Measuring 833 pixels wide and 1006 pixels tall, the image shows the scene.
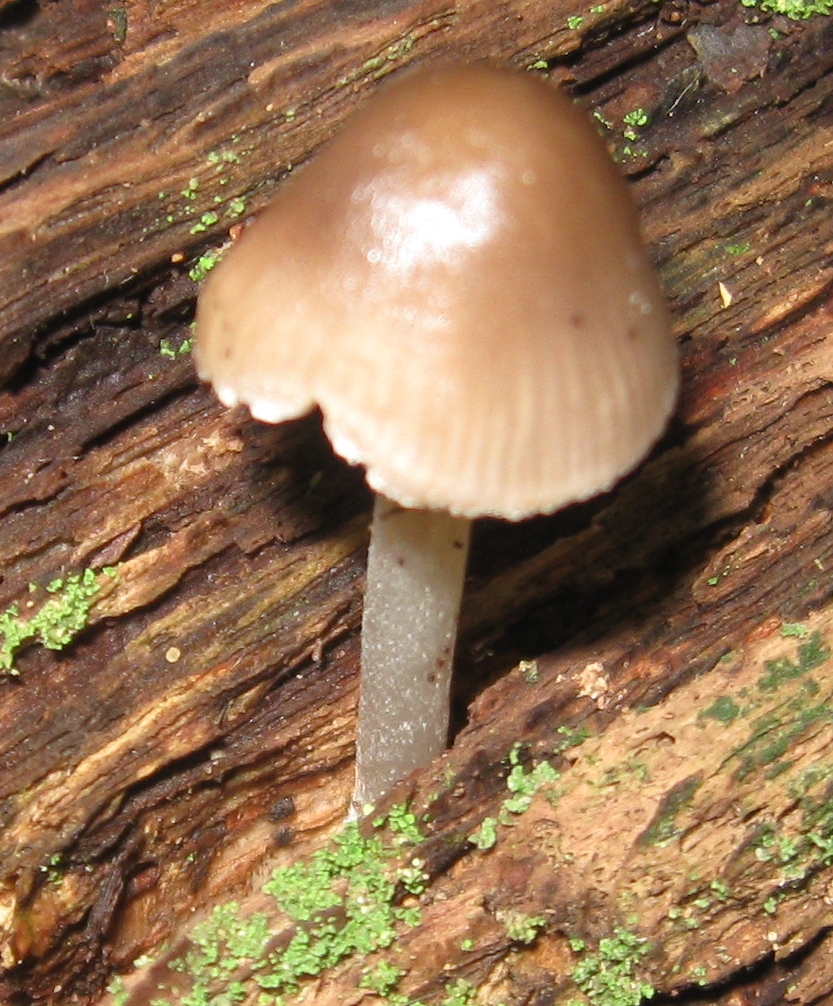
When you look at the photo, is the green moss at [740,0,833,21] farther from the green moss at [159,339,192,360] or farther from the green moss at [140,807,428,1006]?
the green moss at [140,807,428,1006]

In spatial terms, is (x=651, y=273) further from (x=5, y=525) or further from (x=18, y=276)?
(x=5, y=525)

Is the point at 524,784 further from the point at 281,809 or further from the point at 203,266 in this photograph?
the point at 203,266

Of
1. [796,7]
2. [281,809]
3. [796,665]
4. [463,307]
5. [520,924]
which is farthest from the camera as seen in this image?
[281,809]

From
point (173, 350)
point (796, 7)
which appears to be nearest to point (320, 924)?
point (173, 350)

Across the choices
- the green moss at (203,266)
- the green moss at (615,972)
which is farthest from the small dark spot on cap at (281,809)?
the green moss at (203,266)

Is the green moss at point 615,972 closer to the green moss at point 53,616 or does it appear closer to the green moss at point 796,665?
the green moss at point 796,665

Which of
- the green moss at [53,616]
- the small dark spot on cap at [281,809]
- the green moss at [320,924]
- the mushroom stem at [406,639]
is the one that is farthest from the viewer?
the small dark spot on cap at [281,809]

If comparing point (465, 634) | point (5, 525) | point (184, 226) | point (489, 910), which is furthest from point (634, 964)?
point (184, 226)
